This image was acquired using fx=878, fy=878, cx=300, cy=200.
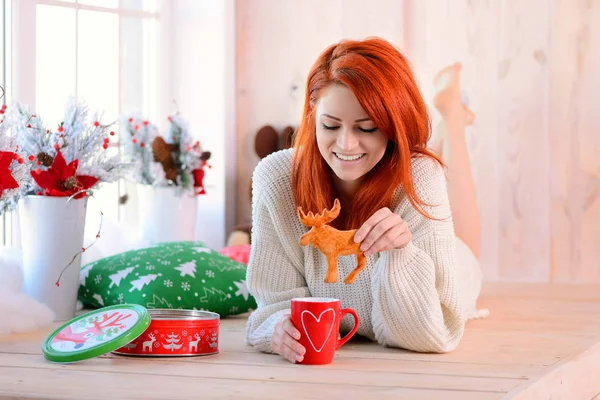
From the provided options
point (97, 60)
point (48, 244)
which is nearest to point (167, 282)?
point (48, 244)

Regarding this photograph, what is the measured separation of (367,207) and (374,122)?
7.8 inches

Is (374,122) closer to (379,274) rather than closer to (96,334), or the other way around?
(379,274)

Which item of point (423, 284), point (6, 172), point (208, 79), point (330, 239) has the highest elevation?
point (208, 79)

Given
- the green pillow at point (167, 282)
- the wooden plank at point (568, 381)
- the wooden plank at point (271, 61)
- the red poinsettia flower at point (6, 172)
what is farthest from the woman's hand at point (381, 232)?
the wooden plank at point (271, 61)

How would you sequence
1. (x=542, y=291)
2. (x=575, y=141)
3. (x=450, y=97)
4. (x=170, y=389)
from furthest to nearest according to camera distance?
Result: (x=575, y=141) → (x=450, y=97) → (x=542, y=291) → (x=170, y=389)

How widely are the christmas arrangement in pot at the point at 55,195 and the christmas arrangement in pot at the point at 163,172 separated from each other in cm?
82

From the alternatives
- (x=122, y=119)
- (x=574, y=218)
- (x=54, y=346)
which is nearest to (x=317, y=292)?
(x=54, y=346)

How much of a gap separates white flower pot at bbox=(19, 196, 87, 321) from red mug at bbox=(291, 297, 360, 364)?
2.95ft

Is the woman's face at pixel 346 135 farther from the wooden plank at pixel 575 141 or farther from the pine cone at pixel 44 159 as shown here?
the wooden plank at pixel 575 141

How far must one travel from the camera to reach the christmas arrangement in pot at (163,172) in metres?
3.13

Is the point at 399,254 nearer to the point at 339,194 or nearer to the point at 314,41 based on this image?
the point at 339,194

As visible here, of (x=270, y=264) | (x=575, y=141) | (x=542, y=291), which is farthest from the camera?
(x=575, y=141)

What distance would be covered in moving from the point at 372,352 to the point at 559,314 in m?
0.90

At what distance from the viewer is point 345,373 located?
5.00 ft
